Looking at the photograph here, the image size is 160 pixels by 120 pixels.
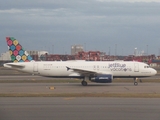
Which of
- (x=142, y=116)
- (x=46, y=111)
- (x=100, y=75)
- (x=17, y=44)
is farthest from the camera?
(x=17, y=44)

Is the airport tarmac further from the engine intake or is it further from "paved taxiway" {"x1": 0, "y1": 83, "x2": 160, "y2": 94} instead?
the engine intake

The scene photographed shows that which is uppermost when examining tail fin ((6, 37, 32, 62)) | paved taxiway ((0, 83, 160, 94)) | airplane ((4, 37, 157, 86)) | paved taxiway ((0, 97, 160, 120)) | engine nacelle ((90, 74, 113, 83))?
tail fin ((6, 37, 32, 62))

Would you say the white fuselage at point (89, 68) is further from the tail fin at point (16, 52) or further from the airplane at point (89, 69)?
the tail fin at point (16, 52)

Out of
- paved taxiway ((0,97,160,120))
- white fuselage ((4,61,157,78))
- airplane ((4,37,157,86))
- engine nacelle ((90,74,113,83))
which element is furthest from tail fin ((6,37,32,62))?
paved taxiway ((0,97,160,120))

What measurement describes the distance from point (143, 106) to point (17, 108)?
6.53 m

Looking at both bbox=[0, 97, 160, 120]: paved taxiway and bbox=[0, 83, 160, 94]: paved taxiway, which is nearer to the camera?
bbox=[0, 97, 160, 120]: paved taxiway

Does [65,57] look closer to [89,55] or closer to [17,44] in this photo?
[89,55]

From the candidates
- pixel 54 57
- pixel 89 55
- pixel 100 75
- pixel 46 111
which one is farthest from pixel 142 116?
pixel 54 57

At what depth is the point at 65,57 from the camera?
550 feet

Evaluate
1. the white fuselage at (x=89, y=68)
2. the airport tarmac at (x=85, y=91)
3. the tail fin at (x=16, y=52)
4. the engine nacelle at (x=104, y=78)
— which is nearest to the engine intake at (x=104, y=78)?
the engine nacelle at (x=104, y=78)

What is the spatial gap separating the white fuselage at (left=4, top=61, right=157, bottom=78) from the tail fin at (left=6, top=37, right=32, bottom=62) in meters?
1.20

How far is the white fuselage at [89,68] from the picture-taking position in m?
37.1

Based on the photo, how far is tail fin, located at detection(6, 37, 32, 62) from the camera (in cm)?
3941

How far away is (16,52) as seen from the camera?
130ft
